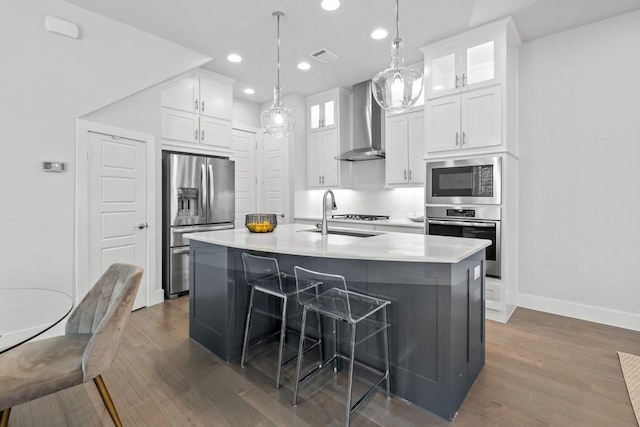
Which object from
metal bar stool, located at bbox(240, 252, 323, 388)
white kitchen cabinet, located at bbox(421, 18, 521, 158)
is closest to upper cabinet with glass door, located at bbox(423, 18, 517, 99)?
white kitchen cabinet, located at bbox(421, 18, 521, 158)

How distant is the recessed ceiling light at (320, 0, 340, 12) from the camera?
112 inches

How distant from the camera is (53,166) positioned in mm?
2846

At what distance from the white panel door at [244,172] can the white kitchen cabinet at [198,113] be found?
816 millimetres

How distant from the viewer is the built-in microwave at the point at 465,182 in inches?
127

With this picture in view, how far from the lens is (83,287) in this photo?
3104 mm

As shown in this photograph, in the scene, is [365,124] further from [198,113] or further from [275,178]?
[198,113]

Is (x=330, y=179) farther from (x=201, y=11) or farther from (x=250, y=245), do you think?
(x=250, y=245)

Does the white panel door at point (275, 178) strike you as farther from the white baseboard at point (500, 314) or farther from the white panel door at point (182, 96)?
the white baseboard at point (500, 314)

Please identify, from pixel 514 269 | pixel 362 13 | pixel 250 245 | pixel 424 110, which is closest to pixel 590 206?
pixel 514 269

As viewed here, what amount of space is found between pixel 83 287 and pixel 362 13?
12.5ft

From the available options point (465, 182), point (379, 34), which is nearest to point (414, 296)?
point (465, 182)

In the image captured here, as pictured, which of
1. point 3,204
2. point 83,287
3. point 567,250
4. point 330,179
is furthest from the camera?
point 330,179

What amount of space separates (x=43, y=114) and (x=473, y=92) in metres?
4.15

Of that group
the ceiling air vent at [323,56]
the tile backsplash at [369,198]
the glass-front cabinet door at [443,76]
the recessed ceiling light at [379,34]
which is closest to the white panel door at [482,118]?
the glass-front cabinet door at [443,76]
